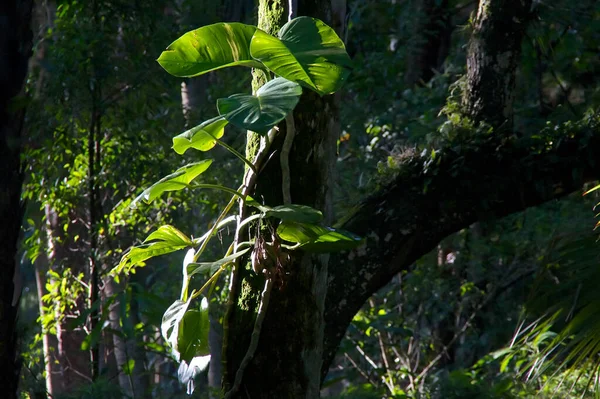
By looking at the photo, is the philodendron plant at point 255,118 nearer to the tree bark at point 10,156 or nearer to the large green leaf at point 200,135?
the large green leaf at point 200,135

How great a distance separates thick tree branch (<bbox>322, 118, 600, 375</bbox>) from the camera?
316cm

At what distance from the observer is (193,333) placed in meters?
1.75

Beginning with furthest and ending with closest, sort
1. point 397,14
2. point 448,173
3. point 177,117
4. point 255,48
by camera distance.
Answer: point 397,14 → point 177,117 → point 448,173 → point 255,48

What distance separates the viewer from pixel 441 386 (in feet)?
14.1

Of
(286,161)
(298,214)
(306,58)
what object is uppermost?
(306,58)

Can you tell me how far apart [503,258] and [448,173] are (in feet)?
10.1

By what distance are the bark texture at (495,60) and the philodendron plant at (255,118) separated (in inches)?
77.5

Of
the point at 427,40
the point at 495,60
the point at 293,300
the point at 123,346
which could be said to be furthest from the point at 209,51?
the point at 427,40

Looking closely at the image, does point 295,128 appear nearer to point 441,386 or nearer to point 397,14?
point 441,386

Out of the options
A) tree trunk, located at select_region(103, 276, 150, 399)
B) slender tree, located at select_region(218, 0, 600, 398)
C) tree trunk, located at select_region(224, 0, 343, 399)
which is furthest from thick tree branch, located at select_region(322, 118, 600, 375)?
tree trunk, located at select_region(103, 276, 150, 399)

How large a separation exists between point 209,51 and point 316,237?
48cm

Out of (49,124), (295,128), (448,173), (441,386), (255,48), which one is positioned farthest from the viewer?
(49,124)

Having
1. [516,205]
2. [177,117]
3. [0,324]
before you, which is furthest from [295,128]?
[177,117]

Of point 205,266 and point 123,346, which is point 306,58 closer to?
point 205,266
